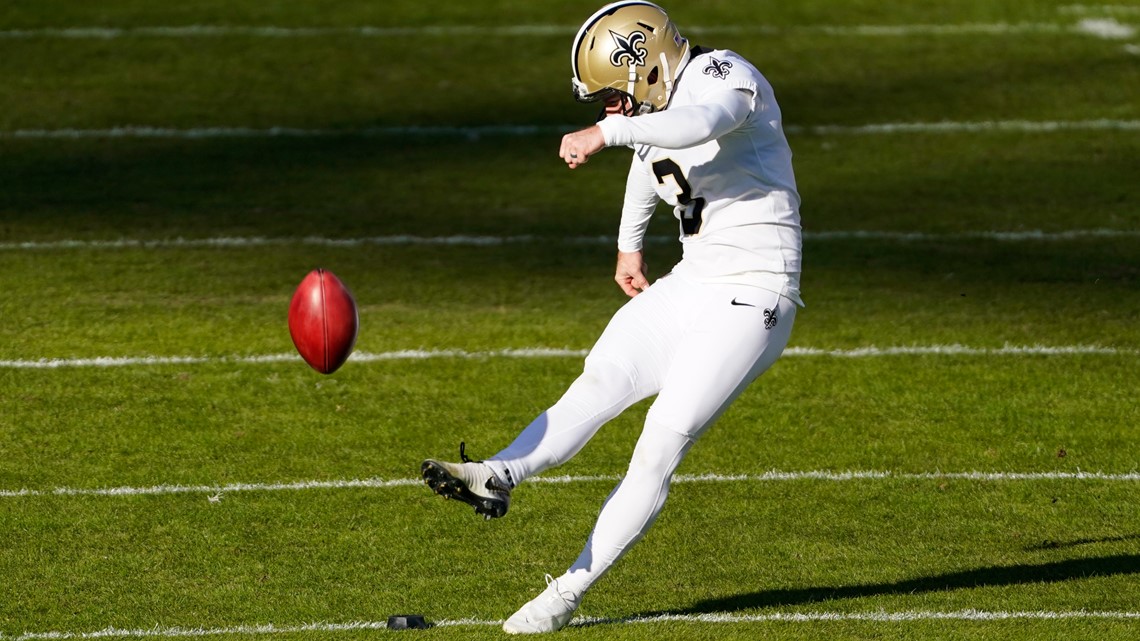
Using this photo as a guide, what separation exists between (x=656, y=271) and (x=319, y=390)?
2621 millimetres

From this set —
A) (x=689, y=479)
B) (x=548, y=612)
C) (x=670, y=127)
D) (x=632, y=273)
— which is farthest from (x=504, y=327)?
(x=670, y=127)

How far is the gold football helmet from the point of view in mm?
5441

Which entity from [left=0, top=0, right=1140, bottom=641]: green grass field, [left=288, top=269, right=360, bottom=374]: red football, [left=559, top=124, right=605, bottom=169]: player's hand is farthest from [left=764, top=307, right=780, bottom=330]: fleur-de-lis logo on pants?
[left=288, top=269, right=360, bottom=374]: red football

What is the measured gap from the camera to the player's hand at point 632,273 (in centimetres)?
623

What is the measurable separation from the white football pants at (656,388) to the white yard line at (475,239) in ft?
17.8

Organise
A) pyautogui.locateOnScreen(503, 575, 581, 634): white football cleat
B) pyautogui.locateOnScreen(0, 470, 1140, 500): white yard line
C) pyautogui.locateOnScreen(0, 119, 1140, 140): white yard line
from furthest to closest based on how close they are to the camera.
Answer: pyautogui.locateOnScreen(0, 119, 1140, 140): white yard line → pyautogui.locateOnScreen(0, 470, 1140, 500): white yard line → pyautogui.locateOnScreen(503, 575, 581, 634): white football cleat

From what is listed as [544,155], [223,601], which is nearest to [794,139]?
[544,155]

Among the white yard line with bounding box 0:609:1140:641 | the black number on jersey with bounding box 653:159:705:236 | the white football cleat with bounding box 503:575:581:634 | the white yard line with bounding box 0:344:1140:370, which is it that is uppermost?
the black number on jersey with bounding box 653:159:705:236

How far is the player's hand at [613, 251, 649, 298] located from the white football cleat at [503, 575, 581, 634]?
1270 millimetres

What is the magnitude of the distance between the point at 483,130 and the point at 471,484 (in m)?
8.13

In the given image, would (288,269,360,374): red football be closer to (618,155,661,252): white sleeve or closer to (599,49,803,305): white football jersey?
(618,155,661,252): white sleeve

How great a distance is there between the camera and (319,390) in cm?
864

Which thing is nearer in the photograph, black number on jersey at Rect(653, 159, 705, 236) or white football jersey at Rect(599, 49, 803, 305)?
white football jersey at Rect(599, 49, 803, 305)

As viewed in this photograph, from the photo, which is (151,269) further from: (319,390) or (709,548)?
(709,548)
